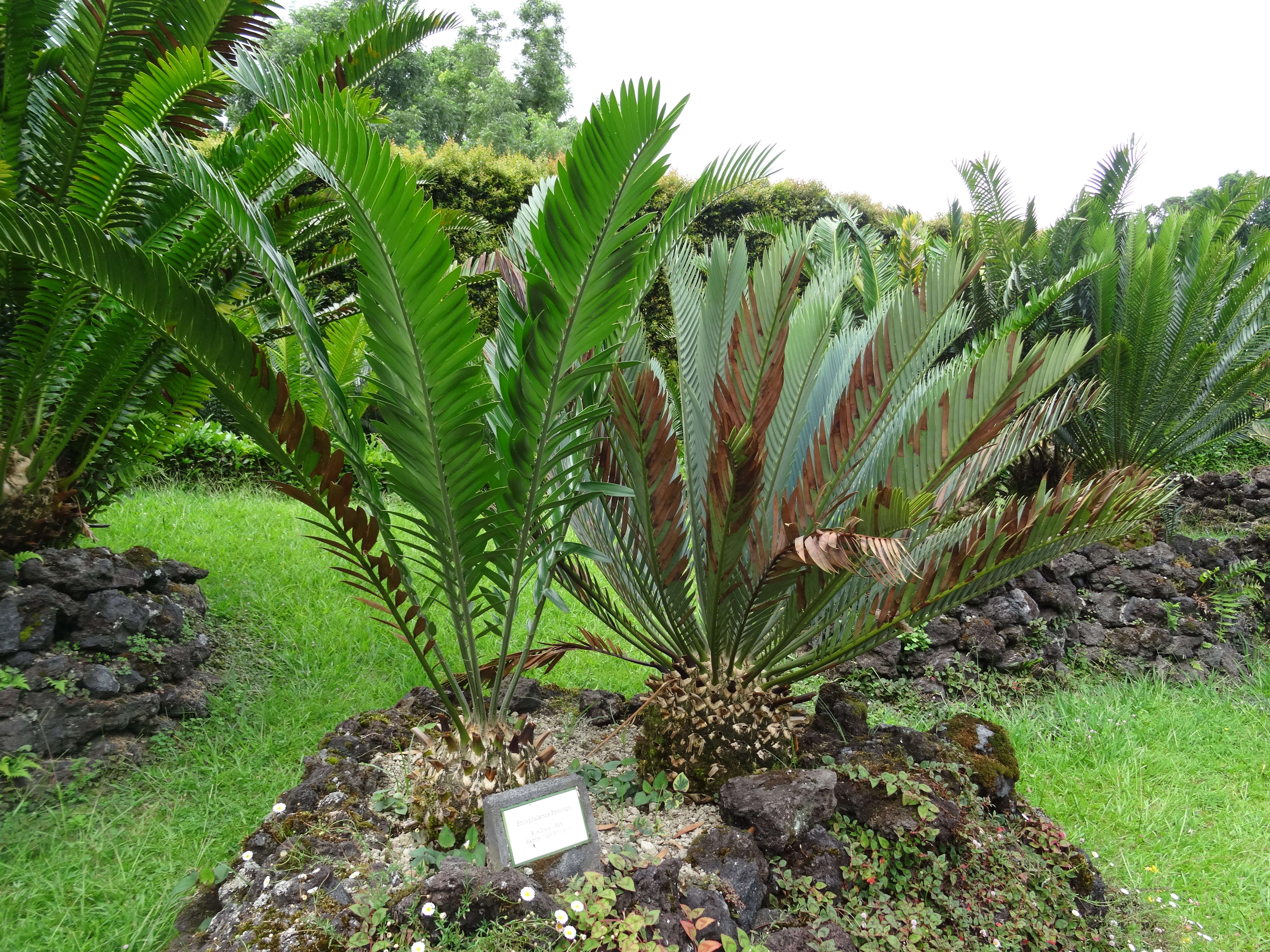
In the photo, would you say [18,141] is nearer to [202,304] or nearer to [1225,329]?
[202,304]

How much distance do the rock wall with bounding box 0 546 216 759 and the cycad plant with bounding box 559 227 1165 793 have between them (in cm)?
172

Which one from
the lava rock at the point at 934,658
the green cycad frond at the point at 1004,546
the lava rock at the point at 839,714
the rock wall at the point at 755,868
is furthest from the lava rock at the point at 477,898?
the lava rock at the point at 934,658

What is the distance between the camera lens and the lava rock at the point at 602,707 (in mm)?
3020

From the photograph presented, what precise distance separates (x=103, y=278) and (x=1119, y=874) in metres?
3.50

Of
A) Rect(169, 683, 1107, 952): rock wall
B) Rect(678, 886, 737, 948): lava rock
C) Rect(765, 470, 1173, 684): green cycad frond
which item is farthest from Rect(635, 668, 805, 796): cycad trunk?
Rect(678, 886, 737, 948): lava rock

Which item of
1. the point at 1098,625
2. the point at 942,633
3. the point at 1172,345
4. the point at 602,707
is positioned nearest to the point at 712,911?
the point at 602,707

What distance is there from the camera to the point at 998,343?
7.55ft

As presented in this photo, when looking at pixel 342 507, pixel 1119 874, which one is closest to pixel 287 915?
pixel 342 507

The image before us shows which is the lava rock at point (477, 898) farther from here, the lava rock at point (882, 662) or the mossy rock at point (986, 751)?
the lava rock at point (882, 662)

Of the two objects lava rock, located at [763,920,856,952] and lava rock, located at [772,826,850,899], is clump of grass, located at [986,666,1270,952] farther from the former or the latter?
lava rock, located at [763,920,856,952]

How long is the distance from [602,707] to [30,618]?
6.93ft

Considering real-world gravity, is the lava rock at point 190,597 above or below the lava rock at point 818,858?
above

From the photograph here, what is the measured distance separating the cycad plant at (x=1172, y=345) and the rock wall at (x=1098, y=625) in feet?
2.55

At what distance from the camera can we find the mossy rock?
2.63 metres
